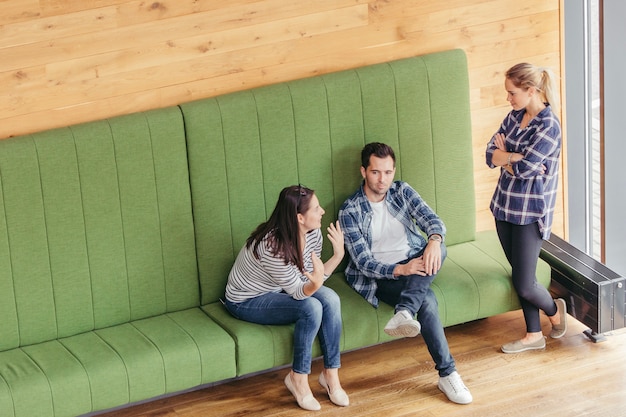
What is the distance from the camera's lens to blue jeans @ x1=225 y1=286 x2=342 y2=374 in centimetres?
443

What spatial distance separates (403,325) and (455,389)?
0.39m

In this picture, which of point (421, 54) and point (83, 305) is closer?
point (83, 305)

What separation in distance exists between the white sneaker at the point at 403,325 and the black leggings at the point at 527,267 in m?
0.62

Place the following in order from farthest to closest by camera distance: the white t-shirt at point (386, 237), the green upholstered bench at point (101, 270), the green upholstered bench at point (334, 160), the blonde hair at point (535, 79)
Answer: the white t-shirt at point (386, 237)
the green upholstered bench at point (334, 160)
the blonde hair at point (535, 79)
the green upholstered bench at point (101, 270)

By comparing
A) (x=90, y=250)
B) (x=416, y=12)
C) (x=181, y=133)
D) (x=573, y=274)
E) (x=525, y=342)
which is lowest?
(x=525, y=342)

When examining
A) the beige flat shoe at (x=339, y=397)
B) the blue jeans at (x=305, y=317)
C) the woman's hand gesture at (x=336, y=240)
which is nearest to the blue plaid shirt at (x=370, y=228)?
the woman's hand gesture at (x=336, y=240)

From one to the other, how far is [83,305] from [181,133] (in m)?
0.92

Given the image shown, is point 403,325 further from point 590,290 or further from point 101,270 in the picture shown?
point 101,270

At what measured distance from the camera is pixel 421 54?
16.7 feet

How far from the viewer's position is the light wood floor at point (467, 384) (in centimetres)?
446

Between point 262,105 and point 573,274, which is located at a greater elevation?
point 262,105

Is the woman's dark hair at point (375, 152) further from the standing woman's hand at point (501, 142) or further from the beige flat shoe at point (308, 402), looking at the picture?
the beige flat shoe at point (308, 402)

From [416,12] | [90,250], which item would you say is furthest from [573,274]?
[90,250]

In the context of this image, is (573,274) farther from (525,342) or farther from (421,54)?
(421,54)
